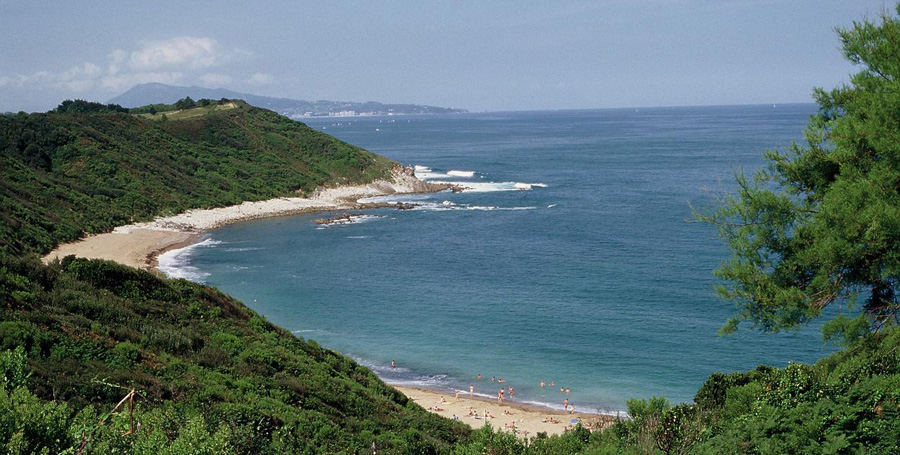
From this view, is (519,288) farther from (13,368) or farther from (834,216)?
(13,368)

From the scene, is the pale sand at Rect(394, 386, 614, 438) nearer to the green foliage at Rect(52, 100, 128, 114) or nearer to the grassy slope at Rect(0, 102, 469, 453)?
the grassy slope at Rect(0, 102, 469, 453)

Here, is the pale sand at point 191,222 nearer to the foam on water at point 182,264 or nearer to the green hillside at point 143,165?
the foam on water at point 182,264

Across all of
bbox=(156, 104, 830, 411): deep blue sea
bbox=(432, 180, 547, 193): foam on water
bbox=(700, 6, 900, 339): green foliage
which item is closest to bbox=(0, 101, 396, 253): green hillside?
bbox=(156, 104, 830, 411): deep blue sea

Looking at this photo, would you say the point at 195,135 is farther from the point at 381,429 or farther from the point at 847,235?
the point at 847,235

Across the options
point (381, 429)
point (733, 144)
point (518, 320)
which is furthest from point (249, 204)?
point (733, 144)

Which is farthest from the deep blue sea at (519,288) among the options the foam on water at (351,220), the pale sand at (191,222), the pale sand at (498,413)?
the pale sand at (191,222)
